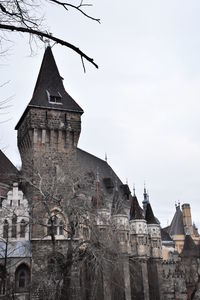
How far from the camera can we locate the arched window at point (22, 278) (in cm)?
2753

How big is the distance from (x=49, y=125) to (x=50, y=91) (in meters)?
4.26

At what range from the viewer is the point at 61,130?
1287 inches

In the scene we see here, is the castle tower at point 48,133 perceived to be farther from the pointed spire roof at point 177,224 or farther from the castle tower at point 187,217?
the castle tower at point 187,217

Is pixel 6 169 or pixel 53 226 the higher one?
pixel 6 169

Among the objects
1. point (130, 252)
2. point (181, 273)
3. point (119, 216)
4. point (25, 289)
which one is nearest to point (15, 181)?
point (25, 289)

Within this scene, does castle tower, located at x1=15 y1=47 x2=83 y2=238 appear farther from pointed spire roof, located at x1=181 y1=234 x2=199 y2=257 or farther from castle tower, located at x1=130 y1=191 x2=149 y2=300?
pointed spire roof, located at x1=181 y1=234 x2=199 y2=257

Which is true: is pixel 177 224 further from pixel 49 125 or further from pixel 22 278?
pixel 22 278

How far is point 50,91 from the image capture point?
114 feet

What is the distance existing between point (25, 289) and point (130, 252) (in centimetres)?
1266

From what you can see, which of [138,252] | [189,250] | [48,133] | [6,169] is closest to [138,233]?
[138,252]

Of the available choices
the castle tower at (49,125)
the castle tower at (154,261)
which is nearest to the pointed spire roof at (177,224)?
the castle tower at (154,261)

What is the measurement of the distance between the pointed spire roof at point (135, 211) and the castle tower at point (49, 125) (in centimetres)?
1088

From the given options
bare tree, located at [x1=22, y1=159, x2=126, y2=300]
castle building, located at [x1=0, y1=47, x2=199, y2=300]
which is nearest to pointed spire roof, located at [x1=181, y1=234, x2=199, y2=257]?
castle building, located at [x1=0, y1=47, x2=199, y2=300]

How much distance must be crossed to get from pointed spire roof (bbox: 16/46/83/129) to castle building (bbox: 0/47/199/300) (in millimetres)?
91
